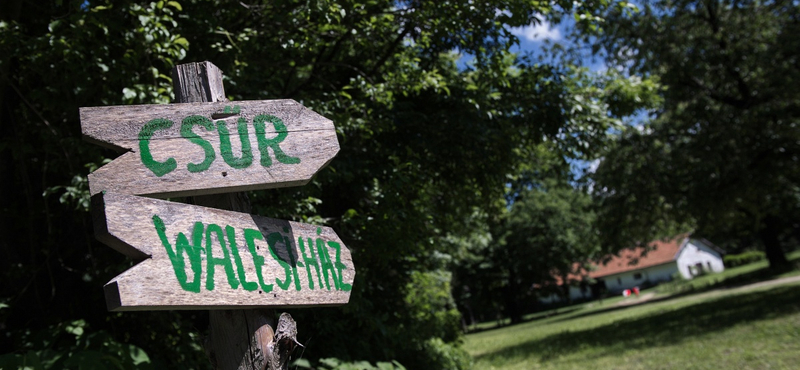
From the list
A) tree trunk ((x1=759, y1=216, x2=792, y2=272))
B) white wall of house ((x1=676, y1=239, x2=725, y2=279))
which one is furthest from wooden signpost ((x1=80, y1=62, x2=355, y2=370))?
white wall of house ((x1=676, y1=239, x2=725, y2=279))

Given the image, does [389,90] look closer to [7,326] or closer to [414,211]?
[414,211]

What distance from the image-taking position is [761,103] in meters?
13.2

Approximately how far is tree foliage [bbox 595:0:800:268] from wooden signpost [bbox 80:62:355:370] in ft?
39.7

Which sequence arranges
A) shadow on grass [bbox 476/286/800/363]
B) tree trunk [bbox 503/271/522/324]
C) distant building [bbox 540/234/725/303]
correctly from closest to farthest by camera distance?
shadow on grass [bbox 476/286/800/363] < tree trunk [bbox 503/271/522/324] < distant building [bbox 540/234/725/303]

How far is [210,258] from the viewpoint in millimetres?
2023

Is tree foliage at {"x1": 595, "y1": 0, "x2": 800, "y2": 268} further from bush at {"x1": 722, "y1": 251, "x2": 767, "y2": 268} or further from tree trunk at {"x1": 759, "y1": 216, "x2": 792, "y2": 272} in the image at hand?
bush at {"x1": 722, "y1": 251, "x2": 767, "y2": 268}

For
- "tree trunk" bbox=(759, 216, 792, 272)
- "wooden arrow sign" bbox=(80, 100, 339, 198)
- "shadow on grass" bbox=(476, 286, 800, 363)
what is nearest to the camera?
"wooden arrow sign" bbox=(80, 100, 339, 198)

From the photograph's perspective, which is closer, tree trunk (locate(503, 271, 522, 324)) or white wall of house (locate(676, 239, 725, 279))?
tree trunk (locate(503, 271, 522, 324))

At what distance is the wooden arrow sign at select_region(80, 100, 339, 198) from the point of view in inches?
80.8

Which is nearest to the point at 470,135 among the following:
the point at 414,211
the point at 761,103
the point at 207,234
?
the point at 414,211

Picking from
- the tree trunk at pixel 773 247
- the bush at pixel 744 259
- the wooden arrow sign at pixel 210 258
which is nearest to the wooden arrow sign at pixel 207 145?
the wooden arrow sign at pixel 210 258

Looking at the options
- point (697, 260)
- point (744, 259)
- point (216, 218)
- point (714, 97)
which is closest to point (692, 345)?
point (714, 97)

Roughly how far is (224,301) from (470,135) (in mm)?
4601

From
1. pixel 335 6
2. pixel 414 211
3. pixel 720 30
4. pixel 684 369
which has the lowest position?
pixel 684 369
